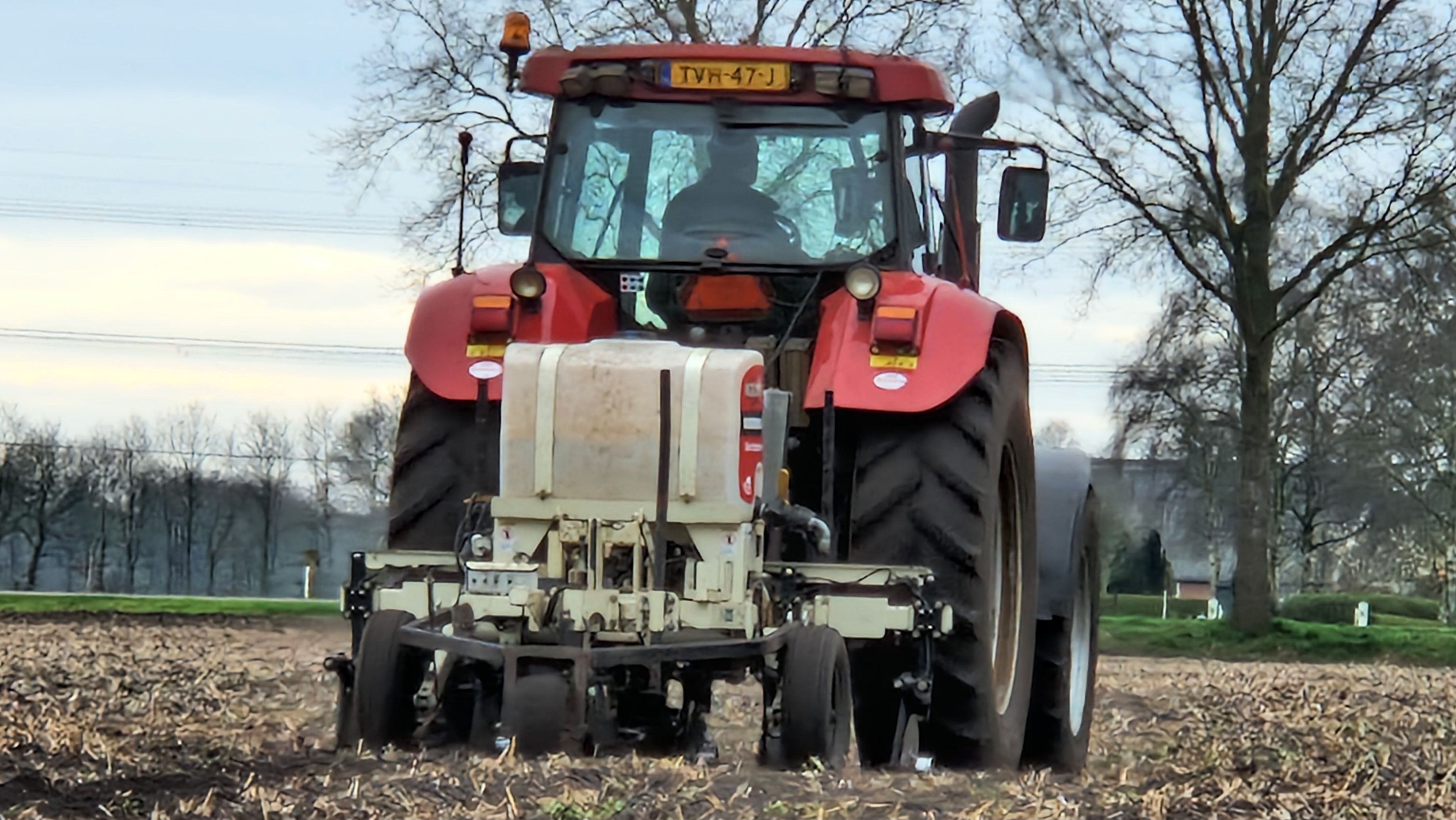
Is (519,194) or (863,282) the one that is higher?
(519,194)

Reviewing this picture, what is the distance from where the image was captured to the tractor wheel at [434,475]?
6484 millimetres

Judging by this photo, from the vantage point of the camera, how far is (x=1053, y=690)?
25.6 ft

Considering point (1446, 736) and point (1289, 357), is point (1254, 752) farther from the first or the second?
point (1289, 357)

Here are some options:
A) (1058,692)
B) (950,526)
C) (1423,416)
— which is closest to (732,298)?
(950,526)

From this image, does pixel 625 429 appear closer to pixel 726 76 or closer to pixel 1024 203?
pixel 726 76

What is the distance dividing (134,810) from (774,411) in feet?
7.44

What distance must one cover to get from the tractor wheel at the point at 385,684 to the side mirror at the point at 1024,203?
317 centimetres

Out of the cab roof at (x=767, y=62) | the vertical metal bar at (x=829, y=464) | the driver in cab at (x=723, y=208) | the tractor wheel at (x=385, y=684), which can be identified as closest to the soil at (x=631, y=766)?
the tractor wheel at (x=385, y=684)

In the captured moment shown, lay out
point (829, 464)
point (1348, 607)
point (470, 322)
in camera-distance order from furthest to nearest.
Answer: point (1348, 607) < point (470, 322) < point (829, 464)

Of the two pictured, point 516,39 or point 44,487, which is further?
point 44,487

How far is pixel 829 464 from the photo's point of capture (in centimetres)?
605

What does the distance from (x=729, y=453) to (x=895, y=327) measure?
803mm

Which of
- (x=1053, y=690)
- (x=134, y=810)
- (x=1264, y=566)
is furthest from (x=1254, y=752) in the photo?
(x=1264, y=566)

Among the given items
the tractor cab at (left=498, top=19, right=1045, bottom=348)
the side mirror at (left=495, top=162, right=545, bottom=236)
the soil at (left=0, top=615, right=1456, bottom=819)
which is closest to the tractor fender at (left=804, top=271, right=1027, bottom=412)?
the tractor cab at (left=498, top=19, right=1045, bottom=348)
